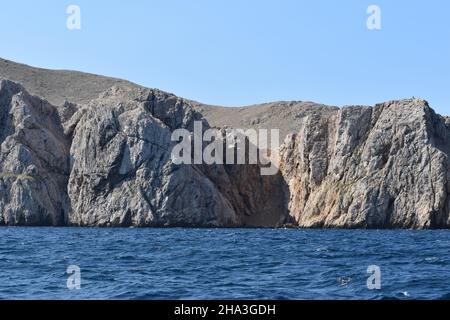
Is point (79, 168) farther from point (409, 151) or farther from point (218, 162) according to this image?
point (409, 151)

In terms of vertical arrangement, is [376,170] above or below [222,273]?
above

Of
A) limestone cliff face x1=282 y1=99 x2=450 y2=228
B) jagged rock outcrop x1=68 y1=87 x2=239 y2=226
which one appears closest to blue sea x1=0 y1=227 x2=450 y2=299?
limestone cliff face x1=282 y1=99 x2=450 y2=228

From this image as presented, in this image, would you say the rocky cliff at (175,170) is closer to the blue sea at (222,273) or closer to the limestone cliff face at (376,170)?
the limestone cliff face at (376,170)

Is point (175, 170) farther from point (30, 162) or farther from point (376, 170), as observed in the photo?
point (376, 170)

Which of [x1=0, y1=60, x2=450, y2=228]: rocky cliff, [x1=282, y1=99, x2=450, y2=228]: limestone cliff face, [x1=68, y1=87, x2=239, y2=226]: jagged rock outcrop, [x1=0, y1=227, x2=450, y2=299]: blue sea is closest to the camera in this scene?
[x1=0, y1=227, x2=450, y2=299]: blue sea

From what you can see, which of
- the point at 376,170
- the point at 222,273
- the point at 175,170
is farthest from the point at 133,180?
the point at 222,273

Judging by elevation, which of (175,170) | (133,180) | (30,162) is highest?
(30,162)

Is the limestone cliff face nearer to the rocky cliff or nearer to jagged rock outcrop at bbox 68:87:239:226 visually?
the rocky cliff
